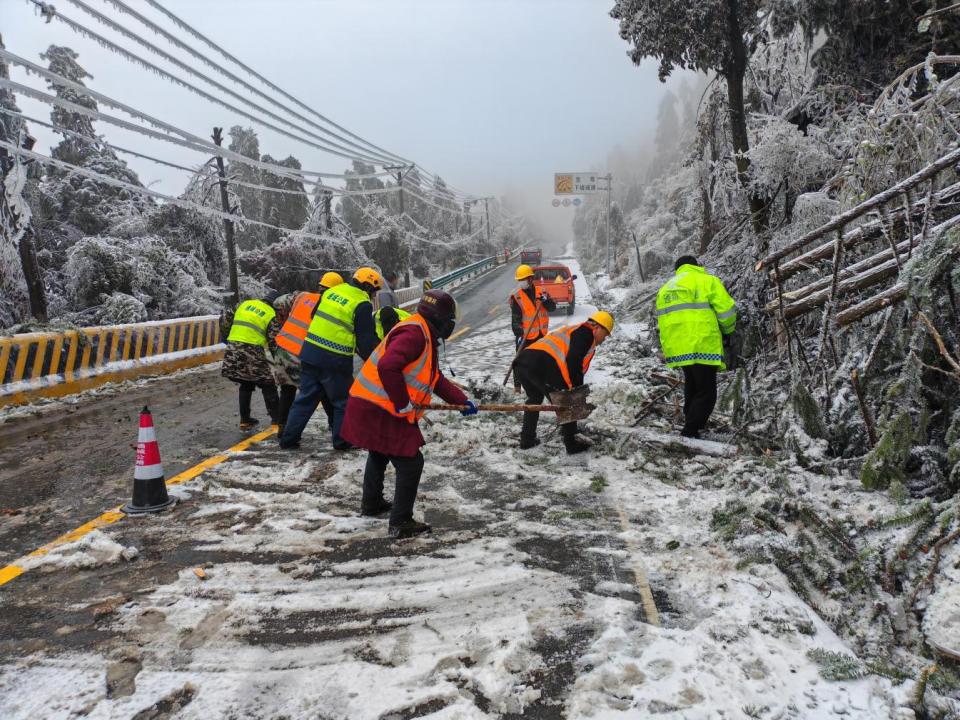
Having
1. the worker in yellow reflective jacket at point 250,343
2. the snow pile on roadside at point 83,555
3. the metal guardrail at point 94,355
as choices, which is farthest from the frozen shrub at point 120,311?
the snow pile on roadside at point 83,555

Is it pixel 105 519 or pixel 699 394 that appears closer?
pixel 105 519

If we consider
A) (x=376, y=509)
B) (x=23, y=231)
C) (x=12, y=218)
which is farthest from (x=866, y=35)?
(x=12, y=218)

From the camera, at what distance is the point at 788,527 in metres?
3.46

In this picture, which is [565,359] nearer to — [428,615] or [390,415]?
[390,415]

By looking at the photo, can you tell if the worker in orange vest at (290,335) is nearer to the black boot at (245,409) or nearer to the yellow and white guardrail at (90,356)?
the black boot at (245,409)

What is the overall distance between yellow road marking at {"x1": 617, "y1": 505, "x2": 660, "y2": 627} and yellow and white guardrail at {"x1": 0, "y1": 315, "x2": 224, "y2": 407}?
8030 mm

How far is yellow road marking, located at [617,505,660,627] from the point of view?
108 inches

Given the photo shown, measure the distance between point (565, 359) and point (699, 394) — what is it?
4.14 ft

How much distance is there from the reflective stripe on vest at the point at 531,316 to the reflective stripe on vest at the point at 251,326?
3242 millimetres

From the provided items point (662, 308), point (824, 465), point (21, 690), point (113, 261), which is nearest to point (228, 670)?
point (21, 690)

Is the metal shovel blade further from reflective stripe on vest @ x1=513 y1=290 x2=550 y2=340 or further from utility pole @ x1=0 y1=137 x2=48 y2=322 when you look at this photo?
utility pole @ x1=0 y1=137 x2=48 y2=322

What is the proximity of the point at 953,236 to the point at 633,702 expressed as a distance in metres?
3.43

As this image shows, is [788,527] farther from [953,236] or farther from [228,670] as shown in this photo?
[228,670]

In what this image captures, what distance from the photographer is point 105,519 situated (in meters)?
4.01
